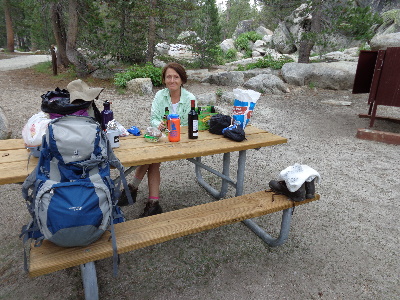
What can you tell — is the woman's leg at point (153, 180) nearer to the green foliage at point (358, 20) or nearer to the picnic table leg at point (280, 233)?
the picnic table leg at point (280, 233)

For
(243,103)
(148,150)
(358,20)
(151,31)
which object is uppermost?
(358,20)

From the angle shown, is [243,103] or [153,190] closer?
[243,103]

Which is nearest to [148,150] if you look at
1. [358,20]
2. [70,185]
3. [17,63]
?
[70,185]

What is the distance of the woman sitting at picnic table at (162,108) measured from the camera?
3186mm

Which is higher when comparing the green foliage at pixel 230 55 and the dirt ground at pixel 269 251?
the green foliage at pixel 230 55

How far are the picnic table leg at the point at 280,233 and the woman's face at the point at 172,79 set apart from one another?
5.78ft

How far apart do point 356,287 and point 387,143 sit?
446cm

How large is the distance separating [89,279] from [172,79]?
2.17m

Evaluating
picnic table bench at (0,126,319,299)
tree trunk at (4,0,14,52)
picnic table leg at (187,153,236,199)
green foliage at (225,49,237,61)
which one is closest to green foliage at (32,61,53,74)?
picnic table leg at (187,153,236,199)

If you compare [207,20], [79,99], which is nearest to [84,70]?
[207,20]

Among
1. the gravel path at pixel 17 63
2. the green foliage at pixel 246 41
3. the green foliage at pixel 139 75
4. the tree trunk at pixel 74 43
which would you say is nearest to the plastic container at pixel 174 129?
the green foliage at pixel 139 75

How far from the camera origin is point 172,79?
3.26m

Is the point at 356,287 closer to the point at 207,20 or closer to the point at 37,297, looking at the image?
the point at 37,297

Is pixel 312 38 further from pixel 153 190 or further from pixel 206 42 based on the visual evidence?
pixel 153 190
